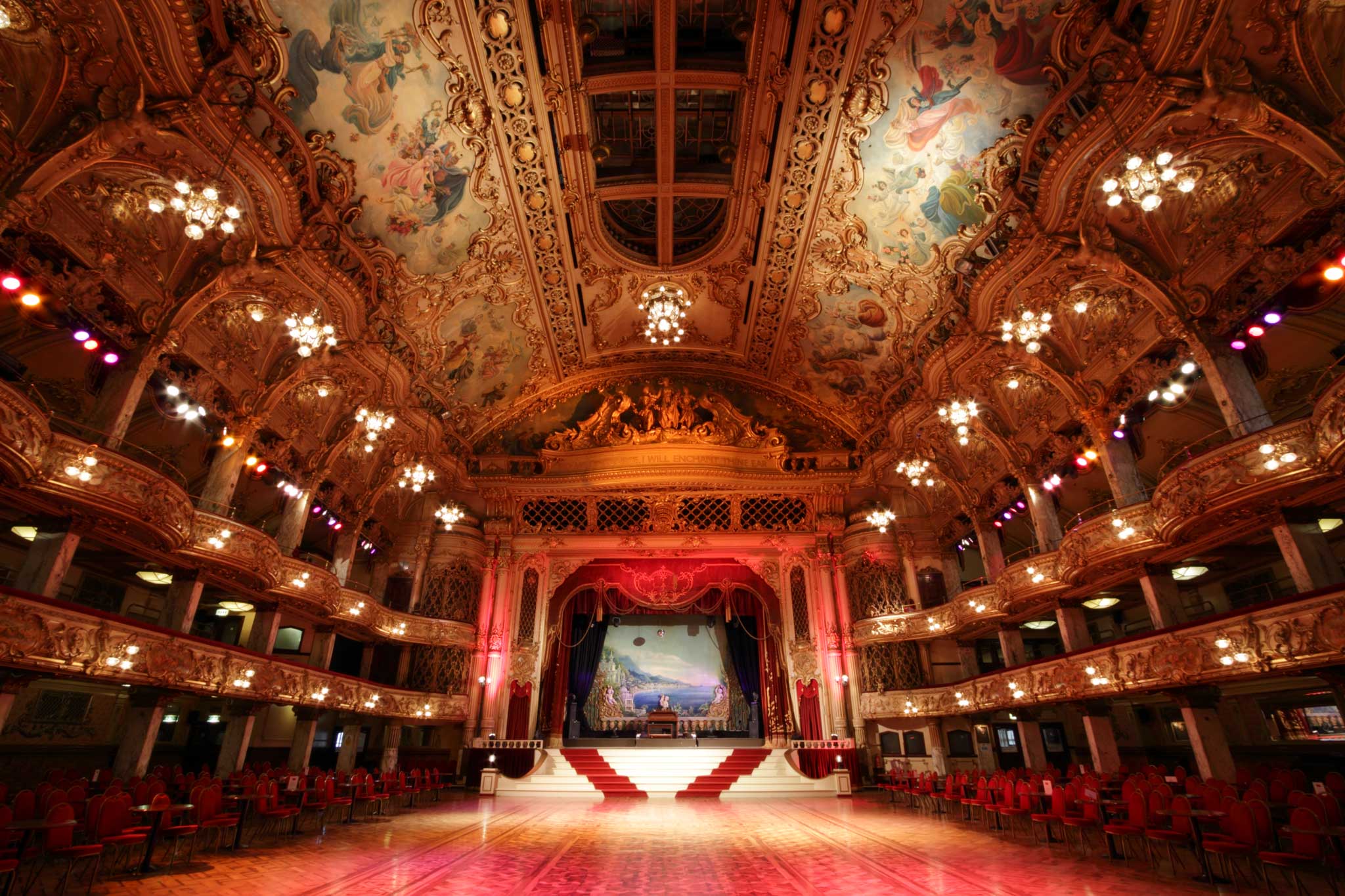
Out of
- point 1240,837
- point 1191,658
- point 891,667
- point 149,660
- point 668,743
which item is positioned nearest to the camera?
point 1240,837

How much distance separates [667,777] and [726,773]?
5.37 feet

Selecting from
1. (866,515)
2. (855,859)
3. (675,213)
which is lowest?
(855,859)

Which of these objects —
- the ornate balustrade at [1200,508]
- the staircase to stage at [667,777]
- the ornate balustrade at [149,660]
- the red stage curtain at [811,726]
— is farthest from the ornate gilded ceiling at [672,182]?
the staircase to stage at [667,777]

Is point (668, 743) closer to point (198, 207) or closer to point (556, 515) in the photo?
point (556, 515)

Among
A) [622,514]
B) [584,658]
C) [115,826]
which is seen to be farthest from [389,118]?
[584,658]

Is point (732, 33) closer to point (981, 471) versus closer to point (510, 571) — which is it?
point (981, 471)

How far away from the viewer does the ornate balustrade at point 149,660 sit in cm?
809

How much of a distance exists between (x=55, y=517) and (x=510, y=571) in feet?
39.5

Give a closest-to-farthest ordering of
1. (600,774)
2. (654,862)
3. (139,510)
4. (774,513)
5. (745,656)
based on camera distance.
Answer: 1. (654,862)
2. (139,510)
3. (600,774)
4. (774,513)
5. (745,656)

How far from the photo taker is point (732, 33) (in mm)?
12789

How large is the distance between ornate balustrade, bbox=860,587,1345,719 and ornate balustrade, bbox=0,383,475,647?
16.1m

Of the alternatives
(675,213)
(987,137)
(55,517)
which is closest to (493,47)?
(675,213)

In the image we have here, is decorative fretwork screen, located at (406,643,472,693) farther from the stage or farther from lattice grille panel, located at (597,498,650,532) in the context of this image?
lattice grille panel, located at (597,498,650,532)

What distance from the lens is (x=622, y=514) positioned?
69.6 feet
